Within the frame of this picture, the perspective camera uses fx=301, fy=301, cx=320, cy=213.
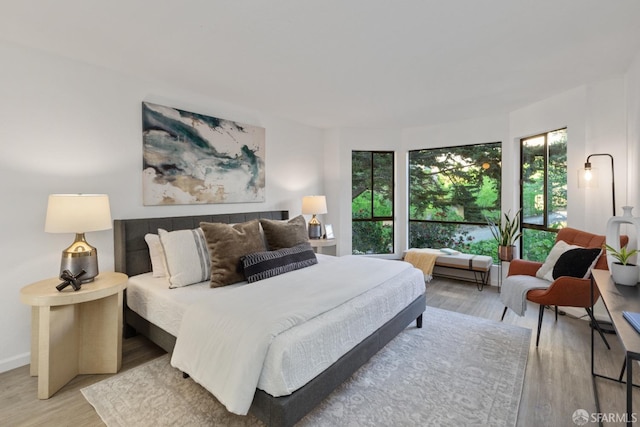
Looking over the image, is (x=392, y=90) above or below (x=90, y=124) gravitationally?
above

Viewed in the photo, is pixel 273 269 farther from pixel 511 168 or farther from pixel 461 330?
pixel 511 168

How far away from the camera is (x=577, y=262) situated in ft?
8.75

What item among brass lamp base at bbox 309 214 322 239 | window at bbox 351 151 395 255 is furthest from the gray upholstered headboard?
window at bbox 351 151 395 255

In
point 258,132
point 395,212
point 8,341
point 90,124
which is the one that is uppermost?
point 258,132

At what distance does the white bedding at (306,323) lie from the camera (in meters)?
1.54

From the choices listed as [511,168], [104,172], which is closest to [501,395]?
[511,168]

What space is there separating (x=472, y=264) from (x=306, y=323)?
11.2 feet

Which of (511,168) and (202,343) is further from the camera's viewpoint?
(511,168)

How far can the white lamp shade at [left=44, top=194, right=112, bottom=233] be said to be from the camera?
86.0 inches

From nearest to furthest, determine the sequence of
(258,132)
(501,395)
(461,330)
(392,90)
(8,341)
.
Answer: (501,395) < (8,341) < (461,330) < (392,90) < (258,132)

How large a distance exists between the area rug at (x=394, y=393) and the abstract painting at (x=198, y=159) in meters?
1.69

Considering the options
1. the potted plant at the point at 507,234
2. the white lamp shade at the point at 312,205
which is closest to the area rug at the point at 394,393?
the potted plant at the point at 507,234

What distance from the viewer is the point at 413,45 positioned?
7.77ft

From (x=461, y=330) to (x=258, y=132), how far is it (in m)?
3.37
